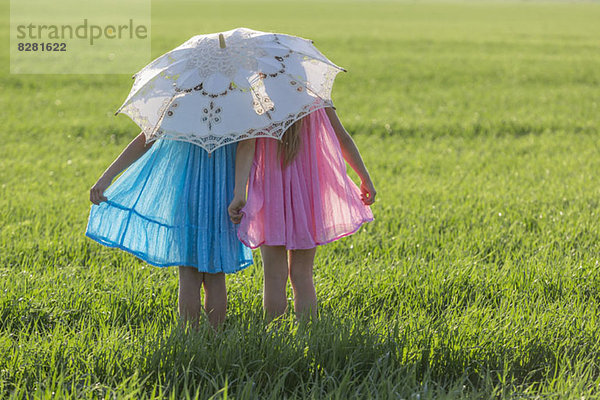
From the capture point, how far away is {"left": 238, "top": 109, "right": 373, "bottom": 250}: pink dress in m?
3.15

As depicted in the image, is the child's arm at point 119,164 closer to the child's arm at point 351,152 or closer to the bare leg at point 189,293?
the bare leg at point 189,293

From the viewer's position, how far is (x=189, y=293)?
132 inches

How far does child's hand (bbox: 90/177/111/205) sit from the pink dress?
2.43 feet

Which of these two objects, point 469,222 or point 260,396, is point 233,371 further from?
point 469,222

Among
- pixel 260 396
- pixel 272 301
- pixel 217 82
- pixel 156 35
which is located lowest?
pixel 260 396

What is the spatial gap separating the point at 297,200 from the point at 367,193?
49 cm

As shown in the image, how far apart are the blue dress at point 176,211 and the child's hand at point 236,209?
115 mm

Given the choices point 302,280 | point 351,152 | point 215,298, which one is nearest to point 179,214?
point 215,298

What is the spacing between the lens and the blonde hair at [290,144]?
3148 millimetres

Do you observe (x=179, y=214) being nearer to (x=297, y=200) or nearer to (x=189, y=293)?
(x=189, y=293)

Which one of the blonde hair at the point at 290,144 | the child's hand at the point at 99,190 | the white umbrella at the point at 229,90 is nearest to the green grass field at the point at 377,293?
the child's hand at the point at 99,190

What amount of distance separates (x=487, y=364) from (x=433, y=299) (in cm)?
85

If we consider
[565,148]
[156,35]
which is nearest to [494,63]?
[565,148]

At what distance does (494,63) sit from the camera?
20.0m
